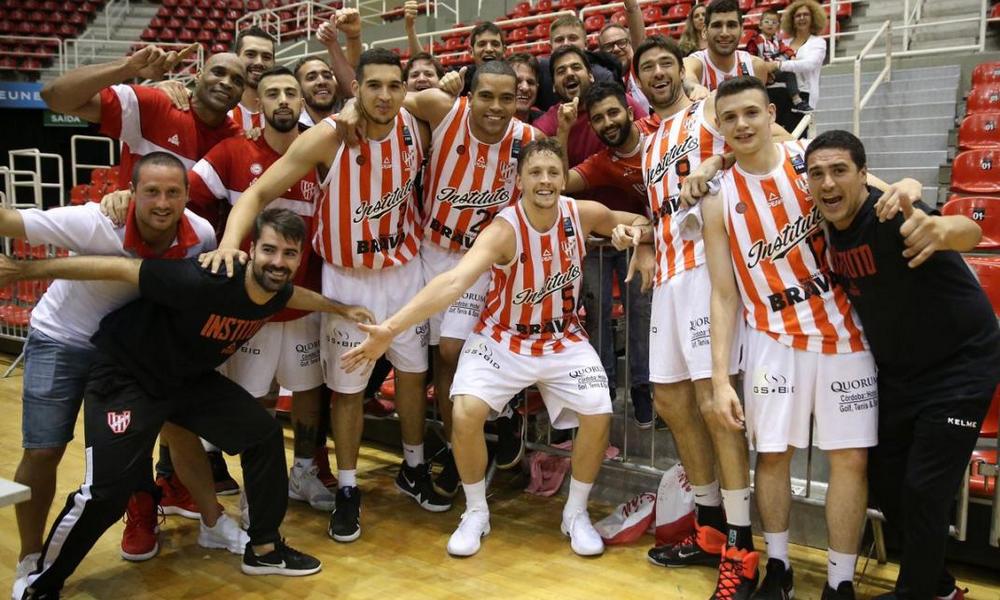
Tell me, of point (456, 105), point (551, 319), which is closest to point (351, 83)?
point (456, 105)

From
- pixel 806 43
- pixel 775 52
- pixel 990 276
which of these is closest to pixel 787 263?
pixel 990 276

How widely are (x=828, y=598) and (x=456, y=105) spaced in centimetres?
276

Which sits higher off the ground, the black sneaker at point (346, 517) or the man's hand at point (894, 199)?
the man's hand at point (894, 199)

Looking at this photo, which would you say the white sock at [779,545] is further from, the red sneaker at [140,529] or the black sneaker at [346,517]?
the red sneaker at [140,529]

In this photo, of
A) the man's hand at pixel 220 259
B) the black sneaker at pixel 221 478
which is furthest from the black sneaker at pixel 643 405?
the black sneaker at pixel 221 478

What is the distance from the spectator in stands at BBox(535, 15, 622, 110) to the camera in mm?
4941

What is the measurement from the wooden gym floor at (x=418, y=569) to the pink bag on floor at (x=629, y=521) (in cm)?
5

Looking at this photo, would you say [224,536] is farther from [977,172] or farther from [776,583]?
[977,172]

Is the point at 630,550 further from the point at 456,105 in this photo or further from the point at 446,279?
the point at 456,105

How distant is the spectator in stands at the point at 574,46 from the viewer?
16.2 ft

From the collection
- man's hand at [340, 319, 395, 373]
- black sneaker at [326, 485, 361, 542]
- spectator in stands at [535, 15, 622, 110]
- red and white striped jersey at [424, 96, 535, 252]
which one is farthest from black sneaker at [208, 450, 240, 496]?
spectator in stands at [535, 15, 622, 110]

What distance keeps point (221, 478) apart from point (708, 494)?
8.89 ft

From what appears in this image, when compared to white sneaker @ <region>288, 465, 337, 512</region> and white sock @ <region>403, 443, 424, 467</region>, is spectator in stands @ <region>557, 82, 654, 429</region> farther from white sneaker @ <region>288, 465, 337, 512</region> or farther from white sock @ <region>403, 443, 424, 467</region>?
white sneaker @ <region>288, 465, 337, 512</region>

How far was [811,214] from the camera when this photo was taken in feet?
10.1
